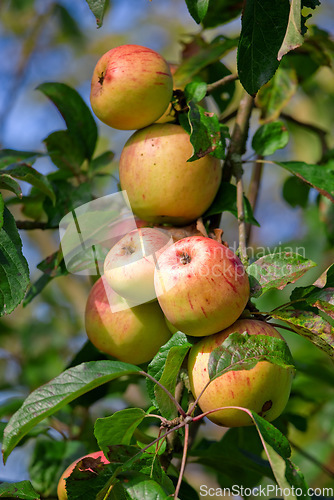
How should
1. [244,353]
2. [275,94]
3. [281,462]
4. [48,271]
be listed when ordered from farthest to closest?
[275,94] < [48,271] < [244,353] < [281,462]

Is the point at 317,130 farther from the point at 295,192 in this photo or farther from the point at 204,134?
the point at 204,134

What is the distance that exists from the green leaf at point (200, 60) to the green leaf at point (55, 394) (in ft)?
2.13

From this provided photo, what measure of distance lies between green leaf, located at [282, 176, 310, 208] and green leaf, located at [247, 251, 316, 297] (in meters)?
0.70

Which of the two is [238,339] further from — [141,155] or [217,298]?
[141,155]

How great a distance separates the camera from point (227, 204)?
928mm

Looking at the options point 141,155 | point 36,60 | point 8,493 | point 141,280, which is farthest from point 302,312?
point 36,60

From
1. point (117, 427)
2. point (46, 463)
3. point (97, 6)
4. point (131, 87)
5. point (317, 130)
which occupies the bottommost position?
point (46, 463)

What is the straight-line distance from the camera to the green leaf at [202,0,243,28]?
1.29m

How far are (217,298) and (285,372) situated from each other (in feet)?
0.50

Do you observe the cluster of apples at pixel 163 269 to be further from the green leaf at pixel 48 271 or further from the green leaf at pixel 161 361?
the green leaf at pixel 48 271

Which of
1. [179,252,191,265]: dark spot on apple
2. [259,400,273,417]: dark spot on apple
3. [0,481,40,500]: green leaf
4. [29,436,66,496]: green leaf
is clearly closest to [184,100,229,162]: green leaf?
[179,252,191,265]: dark spot on apple

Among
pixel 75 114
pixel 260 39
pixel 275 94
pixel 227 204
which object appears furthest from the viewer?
pixel 275 94

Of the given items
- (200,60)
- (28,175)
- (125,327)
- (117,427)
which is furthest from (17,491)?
(200,60)

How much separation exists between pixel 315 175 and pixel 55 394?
61 centimetres
